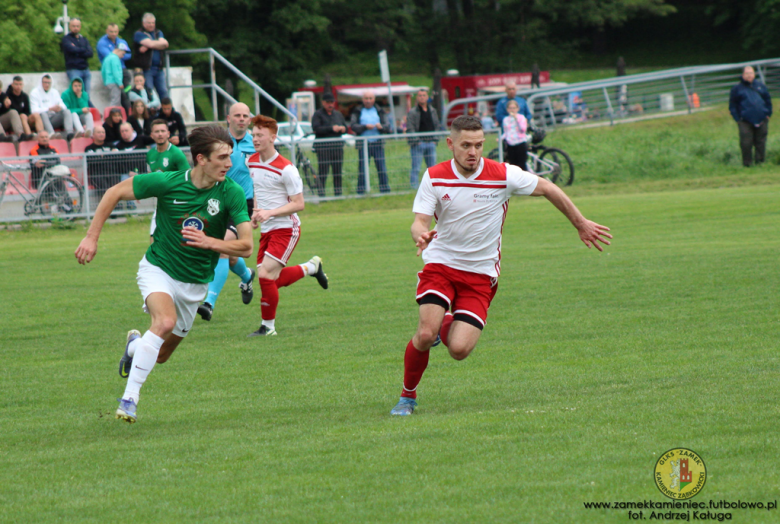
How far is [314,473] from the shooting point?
4895mm

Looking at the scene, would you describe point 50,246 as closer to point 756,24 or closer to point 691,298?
point 691,298

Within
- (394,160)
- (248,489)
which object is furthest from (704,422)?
(394,160)

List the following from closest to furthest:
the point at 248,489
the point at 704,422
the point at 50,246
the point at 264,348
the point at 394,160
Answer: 1. the point at 248,489
2. the point at 704,422
3. the point at 264,348
4. the point at 50,246
5. the point at 394,160

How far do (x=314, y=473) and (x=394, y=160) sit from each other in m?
17.3

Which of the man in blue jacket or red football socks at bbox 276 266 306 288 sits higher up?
the man in blue jacket

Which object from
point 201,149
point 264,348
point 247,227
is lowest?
point 264,348

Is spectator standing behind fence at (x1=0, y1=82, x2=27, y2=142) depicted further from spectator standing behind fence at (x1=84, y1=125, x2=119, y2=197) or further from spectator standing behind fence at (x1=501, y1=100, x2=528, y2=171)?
spectator standing behind fence at (x1=501, y1=100, x2=528, y2=171)

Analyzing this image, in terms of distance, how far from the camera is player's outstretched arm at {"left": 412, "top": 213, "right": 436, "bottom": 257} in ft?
19.0

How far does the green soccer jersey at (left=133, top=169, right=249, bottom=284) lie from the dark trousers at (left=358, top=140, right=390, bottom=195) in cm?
1508

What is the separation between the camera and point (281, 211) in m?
9.65

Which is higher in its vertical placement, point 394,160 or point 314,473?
point 394,160

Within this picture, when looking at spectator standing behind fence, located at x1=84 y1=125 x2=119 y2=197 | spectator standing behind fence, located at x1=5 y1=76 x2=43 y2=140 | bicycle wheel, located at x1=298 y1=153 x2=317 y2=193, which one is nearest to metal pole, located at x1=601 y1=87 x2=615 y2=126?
bicycle wheel, located at x1=298 y1=153 x2=317 y2=193

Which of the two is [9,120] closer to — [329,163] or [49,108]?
[49,108]

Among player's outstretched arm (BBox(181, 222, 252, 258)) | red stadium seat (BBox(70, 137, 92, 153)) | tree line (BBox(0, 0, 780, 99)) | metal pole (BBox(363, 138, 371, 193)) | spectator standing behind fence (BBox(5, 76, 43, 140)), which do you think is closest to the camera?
player's outstretched arm (BBox(181, 222, 252, 258))
